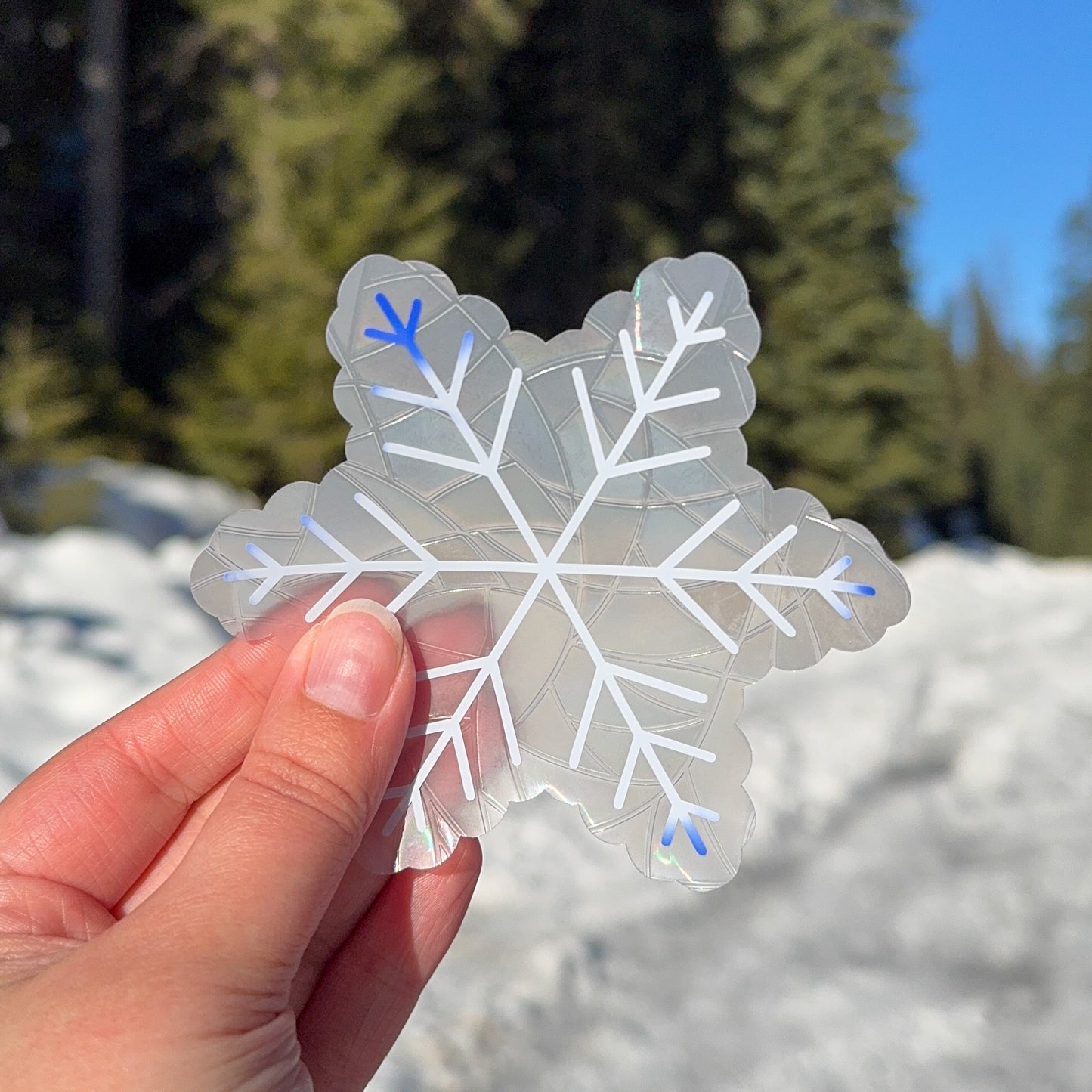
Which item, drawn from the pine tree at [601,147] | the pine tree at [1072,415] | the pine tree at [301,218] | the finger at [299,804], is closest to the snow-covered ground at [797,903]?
the finger at [299,804]

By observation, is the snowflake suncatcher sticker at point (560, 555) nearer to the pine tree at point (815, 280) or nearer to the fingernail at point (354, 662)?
the fingernail at point (354, 662)

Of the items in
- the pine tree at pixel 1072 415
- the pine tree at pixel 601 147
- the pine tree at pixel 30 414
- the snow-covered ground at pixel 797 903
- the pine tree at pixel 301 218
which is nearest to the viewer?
the snow-covered ground at pixel 797 903

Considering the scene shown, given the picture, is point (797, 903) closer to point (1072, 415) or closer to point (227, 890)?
point (227, 890)

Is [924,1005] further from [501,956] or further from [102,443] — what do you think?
[102,443]

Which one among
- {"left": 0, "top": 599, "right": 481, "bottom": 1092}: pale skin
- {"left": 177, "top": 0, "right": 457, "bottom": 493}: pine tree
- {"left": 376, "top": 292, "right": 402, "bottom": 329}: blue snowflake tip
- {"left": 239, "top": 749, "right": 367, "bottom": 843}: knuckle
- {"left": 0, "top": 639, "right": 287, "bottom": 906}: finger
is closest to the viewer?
{"left": 0, "top": 599, "right": 481, "bottom": 1092}: pale skin

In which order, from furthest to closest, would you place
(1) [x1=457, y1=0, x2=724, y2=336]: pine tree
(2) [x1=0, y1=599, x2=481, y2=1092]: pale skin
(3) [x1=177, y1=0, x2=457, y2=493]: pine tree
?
(1) [x1=457, y1=0, x2=724, y2=336]: pine tree, (3) [x1=177, y1=0, x2=457, y2=493]: pine tree, (2) [x1=0, y1=599, x2=481, y2=1092]: pale skin

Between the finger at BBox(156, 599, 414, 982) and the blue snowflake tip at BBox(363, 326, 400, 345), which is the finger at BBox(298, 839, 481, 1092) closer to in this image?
the finger at BBox(156, 599, 414, 982)

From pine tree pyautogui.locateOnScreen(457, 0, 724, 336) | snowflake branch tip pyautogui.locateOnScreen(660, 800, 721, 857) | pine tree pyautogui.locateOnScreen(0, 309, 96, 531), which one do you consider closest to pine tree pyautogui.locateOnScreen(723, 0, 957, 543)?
pine tree pyautogui.locateOnScreen(457, 0, 724, 336)
